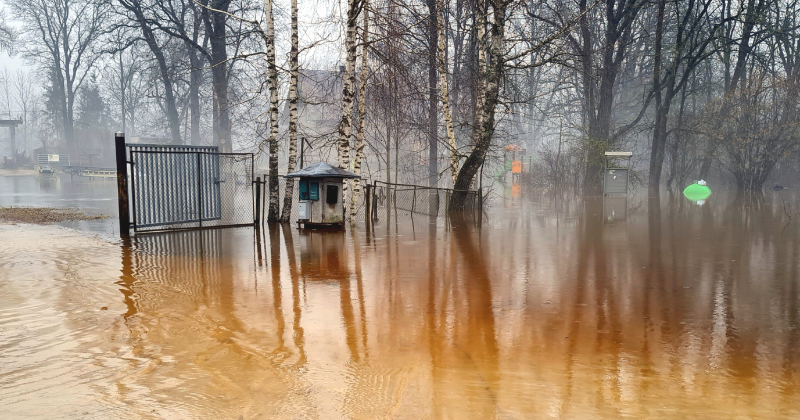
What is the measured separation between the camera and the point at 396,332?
670 centimetres

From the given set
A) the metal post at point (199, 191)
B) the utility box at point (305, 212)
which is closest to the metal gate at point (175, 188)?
the metal post at point (199, 191)

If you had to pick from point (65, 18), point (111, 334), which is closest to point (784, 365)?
point (111, 334)

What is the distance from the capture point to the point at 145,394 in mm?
4844

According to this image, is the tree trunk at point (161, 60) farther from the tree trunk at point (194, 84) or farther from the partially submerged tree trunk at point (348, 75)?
the partially submerged tree trunk at point (348, 75)

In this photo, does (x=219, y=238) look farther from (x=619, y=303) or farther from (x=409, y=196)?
(x=409, y=196)

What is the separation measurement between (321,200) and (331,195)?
0.30 meters

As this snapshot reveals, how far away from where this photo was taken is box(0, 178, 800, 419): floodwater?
15.8 ft

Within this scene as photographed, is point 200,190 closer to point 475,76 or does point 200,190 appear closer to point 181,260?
point 181,260

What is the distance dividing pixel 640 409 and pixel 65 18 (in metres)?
62.2

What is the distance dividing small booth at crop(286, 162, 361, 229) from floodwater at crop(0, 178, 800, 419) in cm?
342

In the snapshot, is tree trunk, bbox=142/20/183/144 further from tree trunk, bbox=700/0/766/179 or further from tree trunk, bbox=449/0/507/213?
tree trunk, bbox=700/0/766/179

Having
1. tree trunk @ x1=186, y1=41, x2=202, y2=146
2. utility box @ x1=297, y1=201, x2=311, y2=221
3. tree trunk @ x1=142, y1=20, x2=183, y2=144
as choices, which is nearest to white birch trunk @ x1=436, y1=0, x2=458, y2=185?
utility box @ x1=297, y1=201, x2=311, y2=221

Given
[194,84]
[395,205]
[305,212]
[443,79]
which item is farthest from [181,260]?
[194,84]

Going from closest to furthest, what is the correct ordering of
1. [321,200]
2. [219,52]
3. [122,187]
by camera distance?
1. [122,187]
2. [321,200]
3. [219,52]
